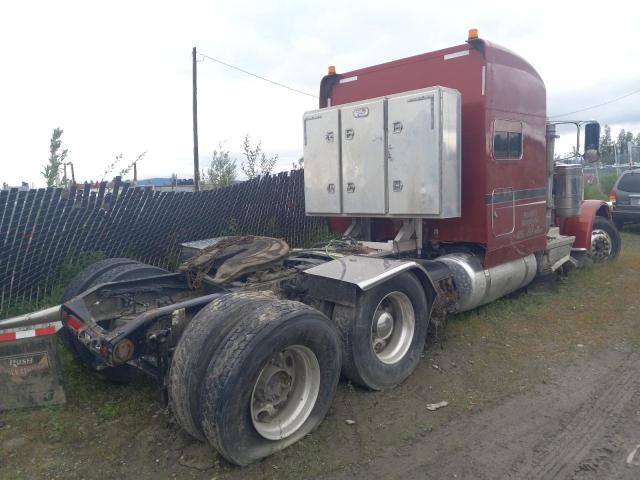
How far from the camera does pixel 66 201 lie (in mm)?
6449

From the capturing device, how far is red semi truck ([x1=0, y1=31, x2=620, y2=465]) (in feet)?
10.8

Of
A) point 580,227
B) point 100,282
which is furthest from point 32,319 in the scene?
point 580,227

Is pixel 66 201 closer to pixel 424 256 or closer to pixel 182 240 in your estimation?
pixel 182 240

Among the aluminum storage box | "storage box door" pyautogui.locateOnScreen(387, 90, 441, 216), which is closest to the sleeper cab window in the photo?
the aluminum storage box

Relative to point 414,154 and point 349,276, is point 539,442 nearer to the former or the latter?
point 349,276

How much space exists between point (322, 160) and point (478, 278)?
7.54 ft

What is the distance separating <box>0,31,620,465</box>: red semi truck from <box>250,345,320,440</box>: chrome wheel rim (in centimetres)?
1

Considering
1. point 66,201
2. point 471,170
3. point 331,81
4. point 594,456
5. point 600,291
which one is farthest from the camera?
point 600,291

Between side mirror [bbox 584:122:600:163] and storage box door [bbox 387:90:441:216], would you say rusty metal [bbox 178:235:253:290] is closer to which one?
storage box door [bbox 387:90:441:216]

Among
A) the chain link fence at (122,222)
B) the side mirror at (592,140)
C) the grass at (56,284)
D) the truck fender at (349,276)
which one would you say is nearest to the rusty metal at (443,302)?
the truck fender at (349,276)

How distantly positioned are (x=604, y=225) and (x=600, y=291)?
7.29 feet

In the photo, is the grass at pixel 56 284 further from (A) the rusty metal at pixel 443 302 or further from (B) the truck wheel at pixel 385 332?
(A) the rusty metal at pixel 443 302

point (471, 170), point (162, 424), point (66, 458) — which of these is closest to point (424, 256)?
point (471, 170)

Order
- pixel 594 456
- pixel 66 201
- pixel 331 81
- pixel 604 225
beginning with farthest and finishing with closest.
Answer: pixel 604 225 < pixel 331 81 < pixel 66 201 < pixel 594 456
